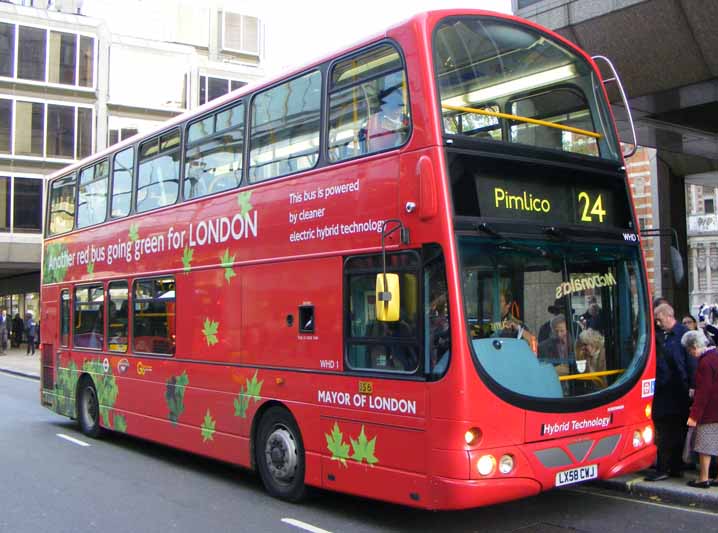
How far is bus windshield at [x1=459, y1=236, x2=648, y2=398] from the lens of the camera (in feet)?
19.7

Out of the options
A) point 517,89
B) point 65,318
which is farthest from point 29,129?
point 517,89

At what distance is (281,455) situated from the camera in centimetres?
762

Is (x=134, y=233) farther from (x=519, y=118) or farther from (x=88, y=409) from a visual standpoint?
(x=519, y=118)

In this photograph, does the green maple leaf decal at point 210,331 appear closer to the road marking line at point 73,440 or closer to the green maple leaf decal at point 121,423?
the green maple leaf decal at point 121,423

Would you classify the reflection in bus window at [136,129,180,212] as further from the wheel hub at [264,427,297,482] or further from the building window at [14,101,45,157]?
the building window at [14,101,45,157]

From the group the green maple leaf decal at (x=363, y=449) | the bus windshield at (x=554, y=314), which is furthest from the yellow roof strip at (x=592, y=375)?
the green maple leaf decal at (x=363, y=449)

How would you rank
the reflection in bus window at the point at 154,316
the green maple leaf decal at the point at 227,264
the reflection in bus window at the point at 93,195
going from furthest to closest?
1. the reflection in bus window at the point at 93,195
2. the reflection in bus window at the point at 154,316
3. the green maple leaf decal at the point at 227,264

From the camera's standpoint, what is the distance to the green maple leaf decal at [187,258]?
31.0ft

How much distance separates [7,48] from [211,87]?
1055 cm

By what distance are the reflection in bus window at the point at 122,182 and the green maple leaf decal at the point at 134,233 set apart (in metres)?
0.35

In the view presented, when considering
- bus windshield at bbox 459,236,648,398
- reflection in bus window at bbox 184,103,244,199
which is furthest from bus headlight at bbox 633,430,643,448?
reflection in bus window at bbox 184,103,244,199

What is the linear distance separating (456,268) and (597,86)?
287cm

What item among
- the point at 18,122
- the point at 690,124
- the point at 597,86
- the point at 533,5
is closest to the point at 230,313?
the point at 597,86

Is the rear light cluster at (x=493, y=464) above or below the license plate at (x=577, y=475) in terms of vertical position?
above
